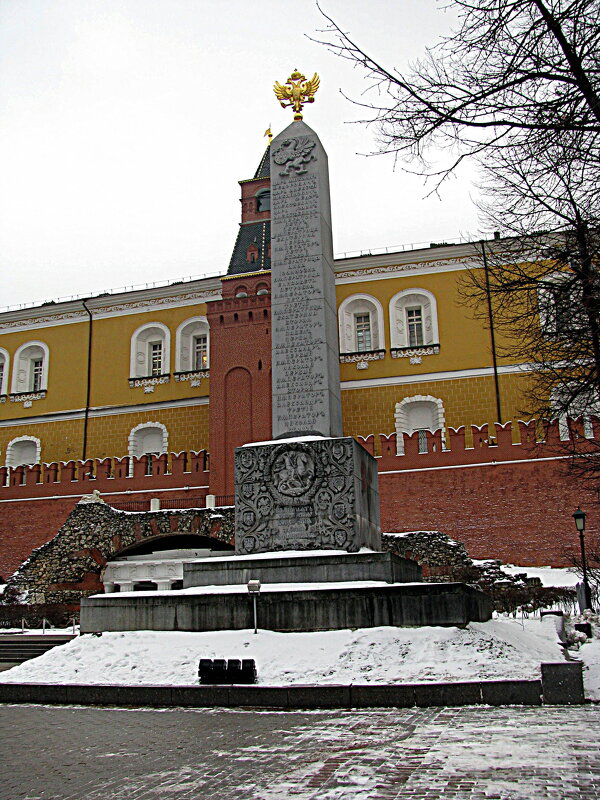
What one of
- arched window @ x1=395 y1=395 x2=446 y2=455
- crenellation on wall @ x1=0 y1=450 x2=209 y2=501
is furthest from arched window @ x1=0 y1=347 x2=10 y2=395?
arched window @ x1=395 y1=395 x2=446 y2=455

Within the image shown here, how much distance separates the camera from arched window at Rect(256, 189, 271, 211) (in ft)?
125

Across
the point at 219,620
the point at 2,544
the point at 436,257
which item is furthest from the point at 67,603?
the point at 436,257

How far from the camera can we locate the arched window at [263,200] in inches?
1502

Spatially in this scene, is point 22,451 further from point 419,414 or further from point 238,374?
point 419,414

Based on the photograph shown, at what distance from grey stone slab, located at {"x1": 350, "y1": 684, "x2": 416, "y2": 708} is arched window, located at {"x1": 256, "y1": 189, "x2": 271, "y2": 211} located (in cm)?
3248

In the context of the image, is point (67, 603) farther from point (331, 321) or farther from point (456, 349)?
point (456, 349)

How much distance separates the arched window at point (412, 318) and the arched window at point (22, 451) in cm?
1738

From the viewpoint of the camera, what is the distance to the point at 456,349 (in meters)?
33.5

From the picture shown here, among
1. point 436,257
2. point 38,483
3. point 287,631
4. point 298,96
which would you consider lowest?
point 287,631

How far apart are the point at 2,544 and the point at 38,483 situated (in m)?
2.47

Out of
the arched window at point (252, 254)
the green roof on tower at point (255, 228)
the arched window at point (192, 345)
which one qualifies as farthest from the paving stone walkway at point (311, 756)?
the arched window at point (192, 345)

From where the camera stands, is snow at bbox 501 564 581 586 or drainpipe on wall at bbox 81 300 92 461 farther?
drainpipe on wall at bbox 81 300 92 461

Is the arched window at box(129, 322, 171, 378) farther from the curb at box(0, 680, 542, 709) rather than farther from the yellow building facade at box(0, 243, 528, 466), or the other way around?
the curb at box(0, 680, 542, 709)

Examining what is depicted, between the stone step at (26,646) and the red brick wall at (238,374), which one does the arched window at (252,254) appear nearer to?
the red brick wall at (238,374)
